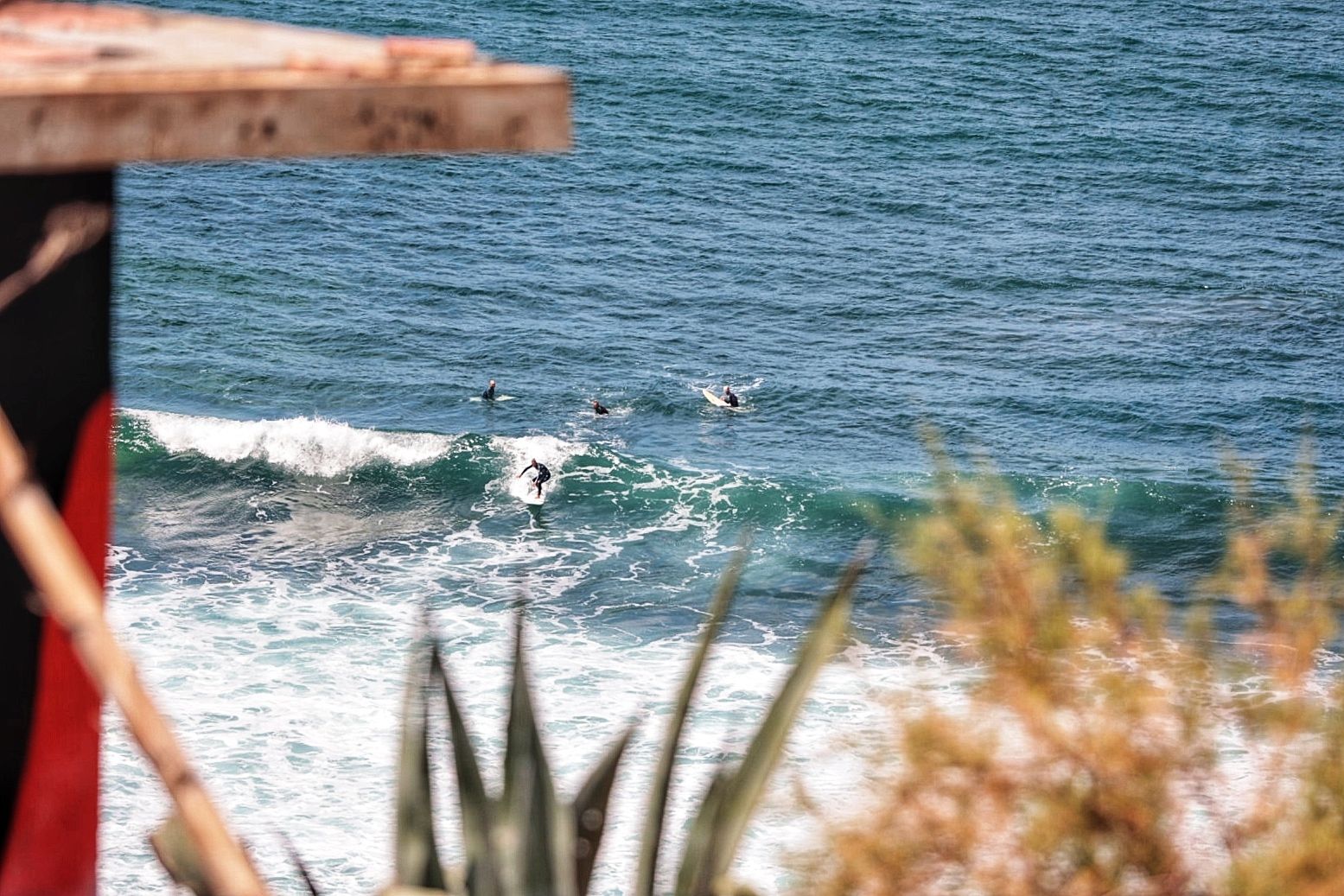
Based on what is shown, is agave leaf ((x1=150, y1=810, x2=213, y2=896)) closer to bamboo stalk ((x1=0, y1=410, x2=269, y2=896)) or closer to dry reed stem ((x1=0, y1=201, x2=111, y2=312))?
bamboo stalk ((x1=0, y1=410, x2=269, y2=896))

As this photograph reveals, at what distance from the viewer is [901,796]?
3.58 m

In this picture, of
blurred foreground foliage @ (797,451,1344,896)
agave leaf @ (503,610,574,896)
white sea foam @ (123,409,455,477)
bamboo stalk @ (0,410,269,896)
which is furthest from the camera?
white sea foam @ (123,409,455,477)

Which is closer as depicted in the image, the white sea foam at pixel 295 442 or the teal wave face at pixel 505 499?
the teal wave face at pixel 505 499

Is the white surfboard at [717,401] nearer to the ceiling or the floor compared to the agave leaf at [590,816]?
nearer to the floor

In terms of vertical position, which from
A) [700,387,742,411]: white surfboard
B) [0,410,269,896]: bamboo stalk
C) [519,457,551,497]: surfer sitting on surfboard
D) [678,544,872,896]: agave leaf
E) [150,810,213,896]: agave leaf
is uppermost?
[0,410,269,896]: bamboo stalk

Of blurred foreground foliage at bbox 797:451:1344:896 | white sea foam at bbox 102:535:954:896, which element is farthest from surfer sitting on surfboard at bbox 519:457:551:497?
blurred foreground foliage at bbox 797:451:1344:896

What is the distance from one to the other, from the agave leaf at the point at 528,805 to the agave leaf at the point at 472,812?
36mm

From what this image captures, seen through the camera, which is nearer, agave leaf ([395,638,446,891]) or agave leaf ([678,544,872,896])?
agave leaf ([678,544,872,896])

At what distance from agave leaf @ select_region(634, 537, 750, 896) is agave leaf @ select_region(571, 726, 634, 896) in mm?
88

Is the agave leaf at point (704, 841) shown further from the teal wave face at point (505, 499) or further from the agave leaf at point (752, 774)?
the teal wave face at point (505, 499)

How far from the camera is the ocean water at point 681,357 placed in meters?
18.7

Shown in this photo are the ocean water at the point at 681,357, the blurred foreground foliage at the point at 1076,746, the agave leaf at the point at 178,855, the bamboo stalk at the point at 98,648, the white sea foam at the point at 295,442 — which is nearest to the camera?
the bamboo stalk at the point at 98,648

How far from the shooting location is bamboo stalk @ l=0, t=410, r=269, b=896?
233cm

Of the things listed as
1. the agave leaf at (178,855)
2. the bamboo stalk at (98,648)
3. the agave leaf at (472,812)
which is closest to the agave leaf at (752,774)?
the agave leaf at (472,812)
